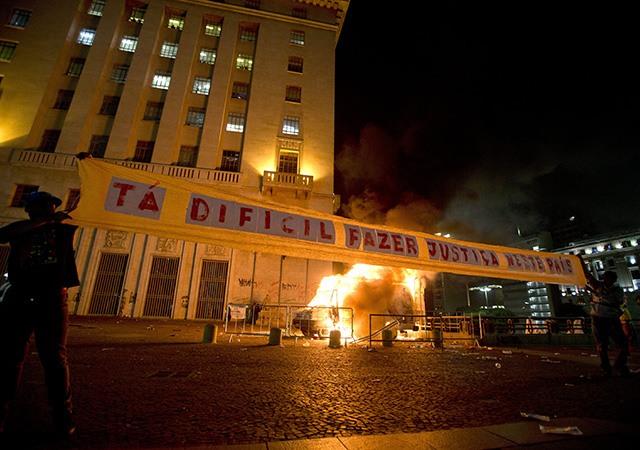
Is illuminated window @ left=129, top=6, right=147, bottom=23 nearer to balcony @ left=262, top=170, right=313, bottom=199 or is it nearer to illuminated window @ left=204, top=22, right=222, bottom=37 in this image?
illuminated window @ left=204, top=22, right=222, bottom=37

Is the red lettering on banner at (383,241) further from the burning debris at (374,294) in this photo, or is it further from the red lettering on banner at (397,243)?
the burning debris at (374,294)

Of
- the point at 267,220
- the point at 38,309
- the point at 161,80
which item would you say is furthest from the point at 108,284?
the point at 38,309

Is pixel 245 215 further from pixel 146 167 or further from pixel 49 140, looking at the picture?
pixel 49 140

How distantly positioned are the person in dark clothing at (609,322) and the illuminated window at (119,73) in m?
29.9

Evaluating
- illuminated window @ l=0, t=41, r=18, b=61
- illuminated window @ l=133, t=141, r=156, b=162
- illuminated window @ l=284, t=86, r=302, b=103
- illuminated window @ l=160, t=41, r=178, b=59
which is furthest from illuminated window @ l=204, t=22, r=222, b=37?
illuminated window @ l=0, t=41, r=18, b=61

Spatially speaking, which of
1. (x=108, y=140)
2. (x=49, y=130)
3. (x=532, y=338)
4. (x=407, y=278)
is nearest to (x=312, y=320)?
(x=407, y=278)

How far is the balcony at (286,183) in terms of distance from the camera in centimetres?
2019

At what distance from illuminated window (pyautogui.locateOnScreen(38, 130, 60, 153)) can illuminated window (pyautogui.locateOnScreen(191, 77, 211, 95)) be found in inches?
410

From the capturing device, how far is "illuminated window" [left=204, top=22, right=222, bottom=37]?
954 inches

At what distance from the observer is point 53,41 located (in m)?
21.3

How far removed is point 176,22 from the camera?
78.8 feet

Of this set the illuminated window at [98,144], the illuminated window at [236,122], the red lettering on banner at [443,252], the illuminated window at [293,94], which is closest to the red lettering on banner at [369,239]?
the red lettering on banner at [443,252]

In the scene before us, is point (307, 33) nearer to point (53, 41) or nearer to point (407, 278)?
point (53, 41)

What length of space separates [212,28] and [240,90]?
6.90 meters
